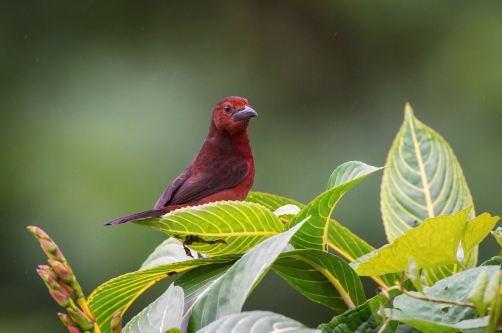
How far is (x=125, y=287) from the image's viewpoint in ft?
3.71

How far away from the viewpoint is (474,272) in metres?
0.84

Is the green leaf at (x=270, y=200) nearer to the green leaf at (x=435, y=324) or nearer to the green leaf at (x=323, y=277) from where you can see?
the green leaf at (x=323, y=277)

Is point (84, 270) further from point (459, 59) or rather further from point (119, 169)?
point (459, 59)

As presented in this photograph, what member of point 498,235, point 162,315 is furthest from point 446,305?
point 162,315

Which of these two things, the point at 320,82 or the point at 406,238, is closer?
Result: the point at 406,238

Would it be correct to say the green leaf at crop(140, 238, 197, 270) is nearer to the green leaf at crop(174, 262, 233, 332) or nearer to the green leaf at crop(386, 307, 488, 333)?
the green leaf at crop(174, 262, 233, 332)

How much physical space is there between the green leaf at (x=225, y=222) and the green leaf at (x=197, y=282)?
0.18 ft

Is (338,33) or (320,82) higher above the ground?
(338,33)

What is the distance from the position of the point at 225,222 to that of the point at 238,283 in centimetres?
22

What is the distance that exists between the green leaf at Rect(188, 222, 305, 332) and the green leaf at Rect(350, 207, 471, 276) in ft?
0.58

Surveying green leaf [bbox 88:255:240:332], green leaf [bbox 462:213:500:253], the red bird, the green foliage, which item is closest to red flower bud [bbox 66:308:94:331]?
the green foliage

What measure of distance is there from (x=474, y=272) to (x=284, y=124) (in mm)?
3574

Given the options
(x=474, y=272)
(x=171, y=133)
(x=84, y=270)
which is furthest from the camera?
(x=171, y=133)

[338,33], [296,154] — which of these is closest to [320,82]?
[338,33]
